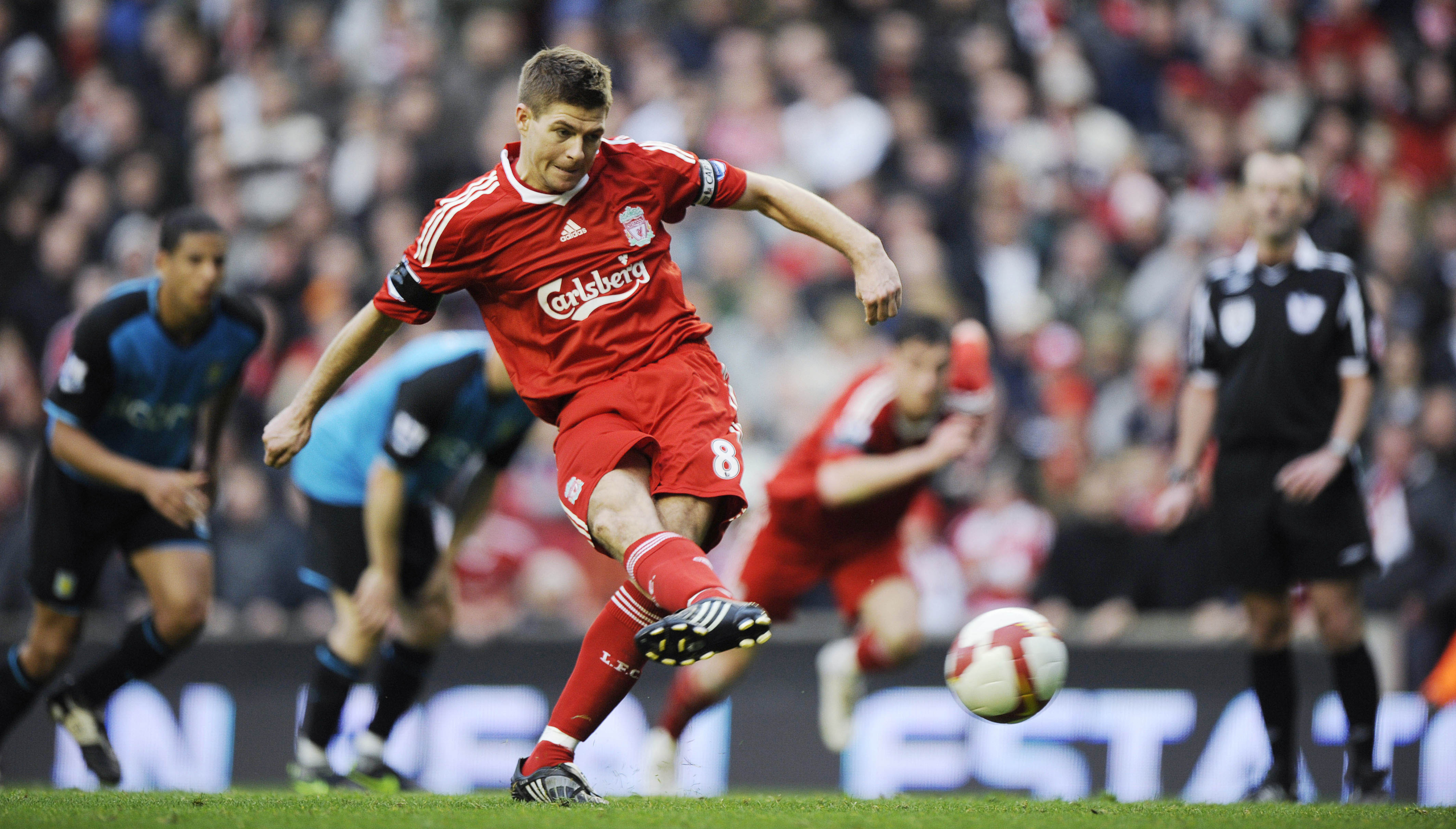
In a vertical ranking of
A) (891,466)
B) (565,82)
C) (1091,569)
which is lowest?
(1091,569)

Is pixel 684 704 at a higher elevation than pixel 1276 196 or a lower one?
lower

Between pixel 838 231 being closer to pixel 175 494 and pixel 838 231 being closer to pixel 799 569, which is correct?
pixel 799 569

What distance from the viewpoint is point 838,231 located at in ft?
15.4

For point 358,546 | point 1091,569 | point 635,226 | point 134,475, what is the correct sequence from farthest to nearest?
point 1091,569 → point 358,546 → point 134,475 → point 635,226

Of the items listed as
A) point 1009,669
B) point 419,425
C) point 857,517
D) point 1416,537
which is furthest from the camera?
point 1416,537

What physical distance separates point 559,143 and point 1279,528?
3644mm

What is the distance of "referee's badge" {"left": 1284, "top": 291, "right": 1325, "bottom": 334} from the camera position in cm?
624

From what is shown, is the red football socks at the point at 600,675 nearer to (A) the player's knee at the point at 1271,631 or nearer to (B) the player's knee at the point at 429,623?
(B) the player's knee at the point at 429,623

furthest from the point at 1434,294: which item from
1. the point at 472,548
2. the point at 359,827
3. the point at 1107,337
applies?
the point at 359,827

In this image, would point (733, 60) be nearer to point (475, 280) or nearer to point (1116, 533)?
point (1116, 533)

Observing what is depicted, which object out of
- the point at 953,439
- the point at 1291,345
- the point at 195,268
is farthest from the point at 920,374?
the point at 195,268

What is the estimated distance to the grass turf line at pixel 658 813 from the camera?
13.5 feet

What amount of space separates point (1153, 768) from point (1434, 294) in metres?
4.57

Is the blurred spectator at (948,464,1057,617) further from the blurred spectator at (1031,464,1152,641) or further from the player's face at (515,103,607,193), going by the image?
the player's face at (515,103,607,193)
